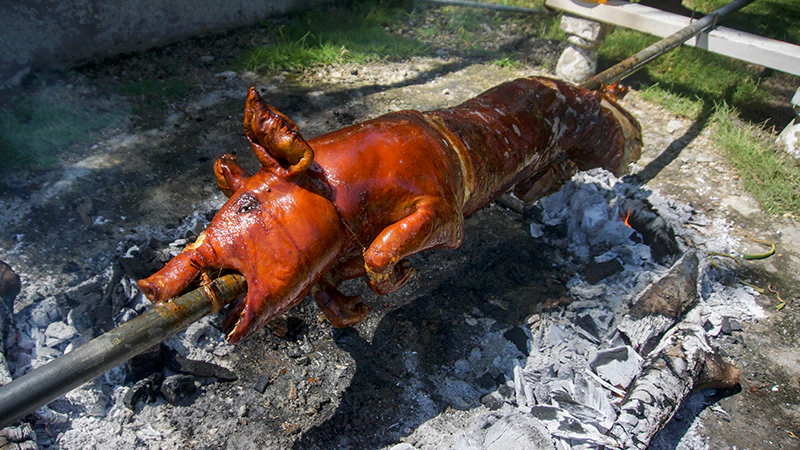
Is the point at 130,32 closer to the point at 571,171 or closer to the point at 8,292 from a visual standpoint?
the point at 8,292

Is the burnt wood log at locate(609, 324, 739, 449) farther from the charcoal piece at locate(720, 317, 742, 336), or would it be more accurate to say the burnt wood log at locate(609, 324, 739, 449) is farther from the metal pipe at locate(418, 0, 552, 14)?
the metal pipe at locate(418, 0, 552, 14)

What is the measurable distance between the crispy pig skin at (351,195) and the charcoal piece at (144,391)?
1.02 m

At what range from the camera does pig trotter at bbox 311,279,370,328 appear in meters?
2.93

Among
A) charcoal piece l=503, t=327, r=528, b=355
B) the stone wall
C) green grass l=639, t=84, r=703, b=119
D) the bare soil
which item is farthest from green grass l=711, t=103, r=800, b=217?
the stone wall

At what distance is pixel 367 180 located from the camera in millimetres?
2719

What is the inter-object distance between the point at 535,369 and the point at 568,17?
217 inches

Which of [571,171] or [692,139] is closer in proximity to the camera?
[571,171]

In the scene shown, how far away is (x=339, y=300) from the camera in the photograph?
9.67 ft

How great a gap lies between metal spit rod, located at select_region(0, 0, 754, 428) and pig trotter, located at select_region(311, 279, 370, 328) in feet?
2.06

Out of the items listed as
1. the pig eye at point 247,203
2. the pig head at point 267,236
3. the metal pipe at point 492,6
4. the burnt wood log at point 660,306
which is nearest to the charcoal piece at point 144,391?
the pig head at point 267,236

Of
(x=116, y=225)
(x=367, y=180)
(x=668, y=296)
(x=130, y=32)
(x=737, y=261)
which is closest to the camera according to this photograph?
(x=367, y=180)

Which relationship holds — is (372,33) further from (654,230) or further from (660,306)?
(660,306)

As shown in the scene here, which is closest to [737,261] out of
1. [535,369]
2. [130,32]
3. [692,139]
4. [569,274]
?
[569,274]

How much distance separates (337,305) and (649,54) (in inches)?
157
